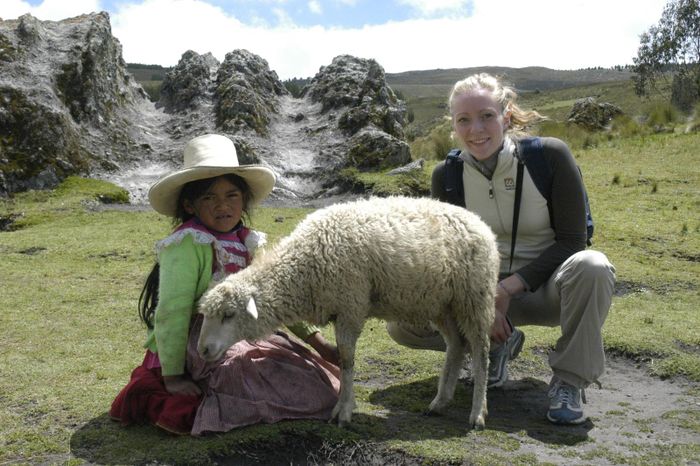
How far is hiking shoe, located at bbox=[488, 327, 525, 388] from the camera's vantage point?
244 inches

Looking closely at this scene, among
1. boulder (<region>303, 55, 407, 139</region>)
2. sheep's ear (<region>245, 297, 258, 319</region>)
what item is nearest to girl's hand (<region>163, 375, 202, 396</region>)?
sheep's ear (<region>245, 297, 258, 319</region>)

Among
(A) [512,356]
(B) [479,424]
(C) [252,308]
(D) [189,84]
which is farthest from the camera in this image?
(D) [189,84]

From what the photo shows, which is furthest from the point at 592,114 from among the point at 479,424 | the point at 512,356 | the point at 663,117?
the point at 479,424

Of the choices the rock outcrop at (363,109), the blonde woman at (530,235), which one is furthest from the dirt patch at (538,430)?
the rock outcrop at (363,109)

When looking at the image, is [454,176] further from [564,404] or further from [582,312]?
[564,404]

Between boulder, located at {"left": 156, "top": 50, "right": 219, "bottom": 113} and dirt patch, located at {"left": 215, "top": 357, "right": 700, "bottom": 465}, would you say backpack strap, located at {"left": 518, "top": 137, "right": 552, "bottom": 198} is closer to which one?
dirt patch, located at {"left": 215, "top": 357, "right": 700, "bottom": 465}

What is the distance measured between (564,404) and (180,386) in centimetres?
295

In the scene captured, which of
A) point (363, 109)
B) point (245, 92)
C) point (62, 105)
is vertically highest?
point (245, 92)

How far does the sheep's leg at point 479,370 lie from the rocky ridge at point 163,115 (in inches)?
430

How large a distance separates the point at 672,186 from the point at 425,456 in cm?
1246

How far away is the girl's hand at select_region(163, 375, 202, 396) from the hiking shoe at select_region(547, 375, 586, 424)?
2739 millimetres

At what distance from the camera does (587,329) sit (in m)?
5.36

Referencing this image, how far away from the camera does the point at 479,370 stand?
5.27m

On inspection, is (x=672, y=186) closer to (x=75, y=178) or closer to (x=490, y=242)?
(x=490, y=242)
